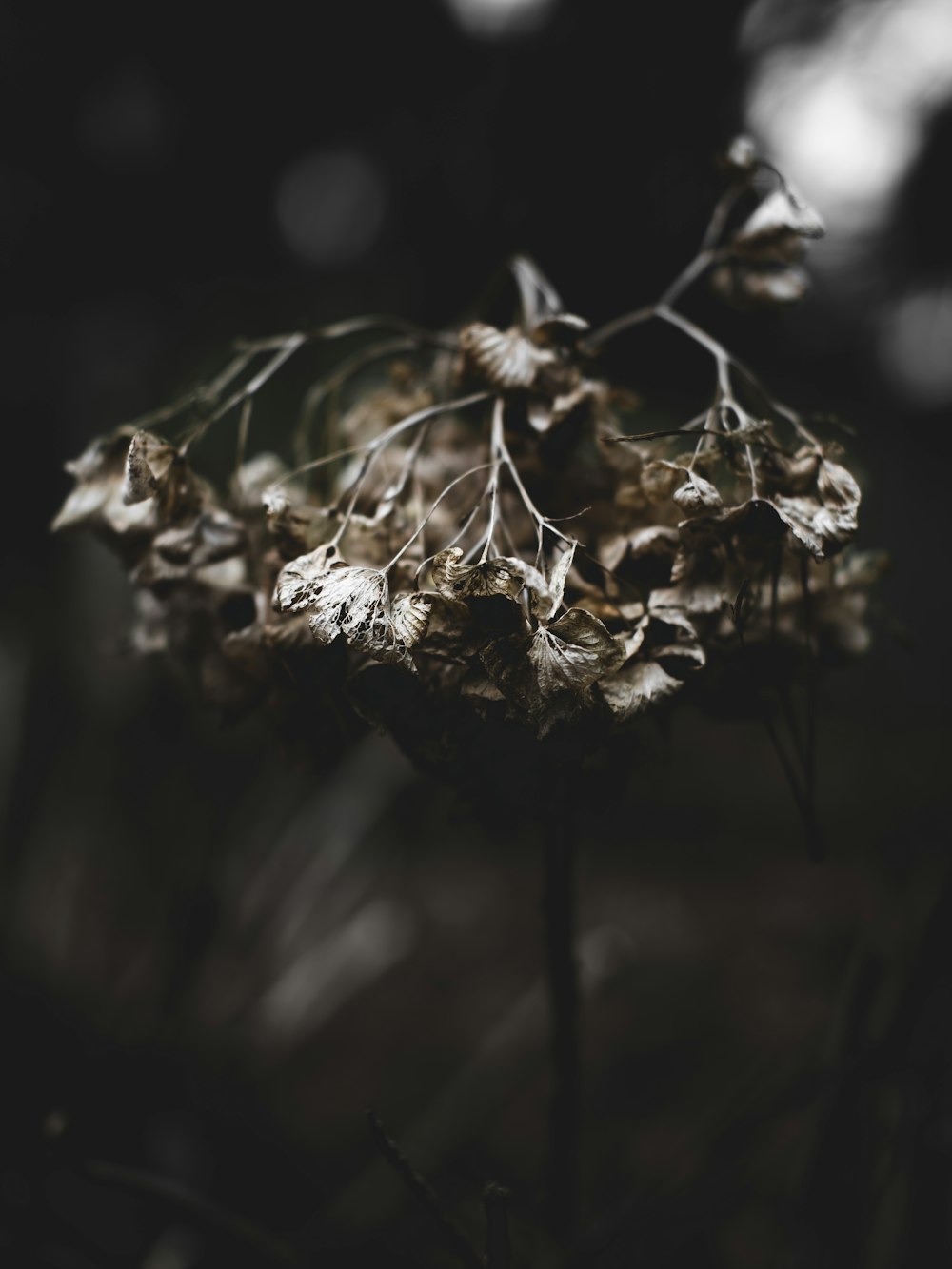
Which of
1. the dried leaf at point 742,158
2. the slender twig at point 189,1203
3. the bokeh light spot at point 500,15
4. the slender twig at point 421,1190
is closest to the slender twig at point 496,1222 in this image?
the slender twig at point 421,1190

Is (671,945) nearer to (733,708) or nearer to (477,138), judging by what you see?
(733,708)

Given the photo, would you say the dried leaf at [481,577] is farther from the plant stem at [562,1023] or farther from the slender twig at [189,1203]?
the slender twig at [189,1203]

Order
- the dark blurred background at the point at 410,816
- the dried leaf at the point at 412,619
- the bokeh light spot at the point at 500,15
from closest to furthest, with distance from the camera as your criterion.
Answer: the dried leaf at the point at 412,619
the dark blurred background at the point at 410,816
the bokeh light spot at the point at 500,15

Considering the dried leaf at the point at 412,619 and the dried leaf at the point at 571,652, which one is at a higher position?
the dried leaf at the point at 412,619

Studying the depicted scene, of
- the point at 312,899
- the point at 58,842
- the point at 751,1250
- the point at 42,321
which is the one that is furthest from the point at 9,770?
the point at 42,321

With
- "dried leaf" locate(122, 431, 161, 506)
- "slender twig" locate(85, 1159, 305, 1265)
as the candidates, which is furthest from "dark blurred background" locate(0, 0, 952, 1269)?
"dried leaf" locate(122, 431, 161, 506)
